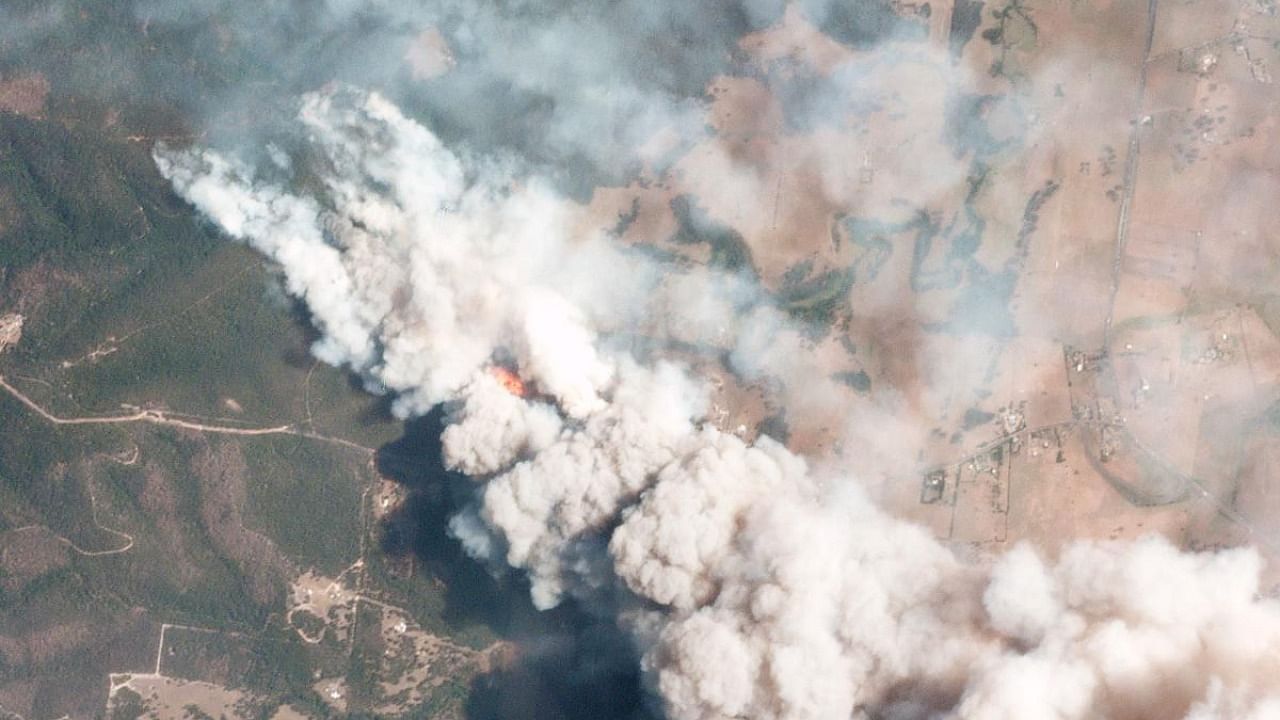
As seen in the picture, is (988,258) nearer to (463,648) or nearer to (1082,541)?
(1082,541)

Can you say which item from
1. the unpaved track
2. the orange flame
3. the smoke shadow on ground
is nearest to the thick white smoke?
the orange flame

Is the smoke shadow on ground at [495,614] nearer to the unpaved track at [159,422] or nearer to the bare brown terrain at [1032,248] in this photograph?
the unpaved track at [159,422]

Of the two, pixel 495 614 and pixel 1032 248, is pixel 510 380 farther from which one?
pixel 1032 248

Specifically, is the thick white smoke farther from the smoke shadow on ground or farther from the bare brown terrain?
the bare brown terrain

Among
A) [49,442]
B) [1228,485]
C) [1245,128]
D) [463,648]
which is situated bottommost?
[463,648]

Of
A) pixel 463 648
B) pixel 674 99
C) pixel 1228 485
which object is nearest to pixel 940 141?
pixel 674 99
